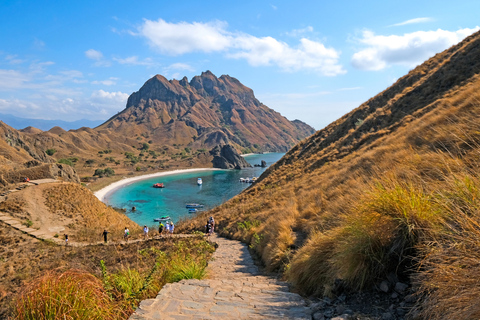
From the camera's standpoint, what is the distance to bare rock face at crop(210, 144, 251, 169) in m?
148

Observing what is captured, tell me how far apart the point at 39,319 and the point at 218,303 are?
229 cm

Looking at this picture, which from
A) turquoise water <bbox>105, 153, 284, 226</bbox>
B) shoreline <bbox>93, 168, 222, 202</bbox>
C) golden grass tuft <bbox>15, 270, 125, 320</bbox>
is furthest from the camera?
shoreline <bbox>93, 168, 222, 202</bbox>

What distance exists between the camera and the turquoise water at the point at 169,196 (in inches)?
2415

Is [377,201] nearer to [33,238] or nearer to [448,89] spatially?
[448,89]

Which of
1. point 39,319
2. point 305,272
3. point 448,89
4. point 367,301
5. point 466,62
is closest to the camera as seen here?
point 39,319

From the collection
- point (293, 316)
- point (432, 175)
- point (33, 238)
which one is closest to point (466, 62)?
point (432, 175)

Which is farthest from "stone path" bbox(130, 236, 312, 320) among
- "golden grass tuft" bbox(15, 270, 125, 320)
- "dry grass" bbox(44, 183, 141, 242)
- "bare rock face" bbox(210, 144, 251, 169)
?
"bare rock face" bbox(210, 144, 251, 169)

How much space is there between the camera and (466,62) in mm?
19719

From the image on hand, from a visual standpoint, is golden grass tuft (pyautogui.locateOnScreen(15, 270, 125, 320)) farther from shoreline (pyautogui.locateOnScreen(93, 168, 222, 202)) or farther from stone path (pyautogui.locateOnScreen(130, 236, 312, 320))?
shoreline (pyautogui.locateOnScreen(93, 168, 222, 202))

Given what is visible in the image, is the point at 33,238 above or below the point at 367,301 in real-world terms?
below

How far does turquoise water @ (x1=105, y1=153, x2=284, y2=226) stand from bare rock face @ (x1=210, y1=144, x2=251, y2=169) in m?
34.7

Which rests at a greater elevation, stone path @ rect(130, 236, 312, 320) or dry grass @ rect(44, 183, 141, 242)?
stone path @ rect(130, 236, 312, 320)

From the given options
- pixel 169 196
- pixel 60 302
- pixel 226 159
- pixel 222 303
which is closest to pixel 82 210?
pixel 60 302

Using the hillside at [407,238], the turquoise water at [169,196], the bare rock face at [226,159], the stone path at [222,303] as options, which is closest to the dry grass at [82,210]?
the hillside at [407,238]
